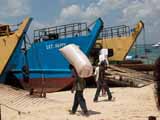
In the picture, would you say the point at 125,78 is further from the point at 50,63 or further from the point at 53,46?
the point at 53,46

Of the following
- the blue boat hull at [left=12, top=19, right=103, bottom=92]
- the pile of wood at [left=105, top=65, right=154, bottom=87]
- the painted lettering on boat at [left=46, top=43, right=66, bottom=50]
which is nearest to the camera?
the pile of wood at [left=105, top=65, right=154, bottom=87]

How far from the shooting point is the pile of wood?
1723cm

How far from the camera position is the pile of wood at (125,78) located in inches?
678

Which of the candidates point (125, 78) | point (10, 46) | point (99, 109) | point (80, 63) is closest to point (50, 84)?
point (10, 46)

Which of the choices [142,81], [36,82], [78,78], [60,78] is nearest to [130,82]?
[142,81]

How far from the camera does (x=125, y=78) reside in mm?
17906

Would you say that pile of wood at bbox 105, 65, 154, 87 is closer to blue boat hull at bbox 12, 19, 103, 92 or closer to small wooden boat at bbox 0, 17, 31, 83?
blue boat hull at bbox 12, 19, 103, 92

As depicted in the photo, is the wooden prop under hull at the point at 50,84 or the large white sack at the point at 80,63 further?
the wooden prop under hull at the point at 50,84

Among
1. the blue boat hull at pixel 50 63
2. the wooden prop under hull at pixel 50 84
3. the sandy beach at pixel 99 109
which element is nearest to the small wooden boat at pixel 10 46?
the blue boat hull at pixel 50 63

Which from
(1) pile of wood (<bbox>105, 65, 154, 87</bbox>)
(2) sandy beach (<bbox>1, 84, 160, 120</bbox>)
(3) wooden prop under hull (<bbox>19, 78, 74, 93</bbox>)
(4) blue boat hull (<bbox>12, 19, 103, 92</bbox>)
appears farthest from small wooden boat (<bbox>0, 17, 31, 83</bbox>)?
(1) pile of wood (<bbox>105, 65, 154, 87</bbox>)

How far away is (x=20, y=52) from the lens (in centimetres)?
1867

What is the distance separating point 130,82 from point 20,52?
5.51 meters

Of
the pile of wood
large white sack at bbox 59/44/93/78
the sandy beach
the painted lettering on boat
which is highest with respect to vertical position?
the painted lettering on boat

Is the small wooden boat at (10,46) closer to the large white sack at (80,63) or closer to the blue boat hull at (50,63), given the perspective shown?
the blue boat hull at (50,63)
